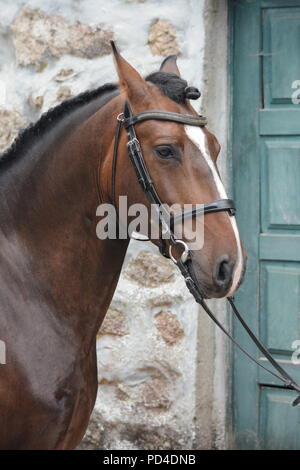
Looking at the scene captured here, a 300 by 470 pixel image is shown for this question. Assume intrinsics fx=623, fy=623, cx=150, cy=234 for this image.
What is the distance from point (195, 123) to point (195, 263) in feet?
1.42

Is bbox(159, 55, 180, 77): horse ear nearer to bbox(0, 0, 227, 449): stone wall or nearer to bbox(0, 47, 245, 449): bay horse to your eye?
bbox(0, 47, 245, 449): bay horse

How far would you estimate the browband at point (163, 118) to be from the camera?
1.90m

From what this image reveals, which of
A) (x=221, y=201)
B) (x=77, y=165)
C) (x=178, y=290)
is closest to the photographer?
(x=221, y=201)

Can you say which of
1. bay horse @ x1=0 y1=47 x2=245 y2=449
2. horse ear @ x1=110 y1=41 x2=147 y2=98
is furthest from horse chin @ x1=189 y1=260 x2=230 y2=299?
horse ear @ x1=110 y1=41 x2=147 y2=98

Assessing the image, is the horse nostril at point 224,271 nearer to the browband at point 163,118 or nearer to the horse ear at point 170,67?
the browband at point 163,118

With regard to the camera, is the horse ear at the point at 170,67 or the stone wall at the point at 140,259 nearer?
the horse ear at the point at 170,67

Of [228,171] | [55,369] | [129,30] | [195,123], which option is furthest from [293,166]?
[55,369]

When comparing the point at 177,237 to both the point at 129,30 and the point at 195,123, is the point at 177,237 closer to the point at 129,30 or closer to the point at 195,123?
the point at 195,123

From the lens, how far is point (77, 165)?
6.75 ft
